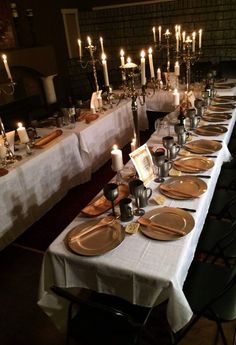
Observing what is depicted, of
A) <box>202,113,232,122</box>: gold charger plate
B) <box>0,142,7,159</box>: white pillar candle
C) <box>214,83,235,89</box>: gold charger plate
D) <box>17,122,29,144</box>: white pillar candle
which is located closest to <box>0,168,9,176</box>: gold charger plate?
<box>0,142,7,159</box>: white pillar candle

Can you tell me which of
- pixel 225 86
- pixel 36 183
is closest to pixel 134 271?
pixel 36 183

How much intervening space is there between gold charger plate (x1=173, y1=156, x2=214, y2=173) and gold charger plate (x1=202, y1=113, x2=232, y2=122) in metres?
0.91

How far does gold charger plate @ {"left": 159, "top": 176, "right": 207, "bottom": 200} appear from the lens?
1.71m

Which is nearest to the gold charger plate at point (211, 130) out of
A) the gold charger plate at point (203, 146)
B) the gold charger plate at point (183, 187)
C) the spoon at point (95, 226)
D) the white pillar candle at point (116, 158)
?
the gold charger plate at point (203, 146)

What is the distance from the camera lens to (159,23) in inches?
254

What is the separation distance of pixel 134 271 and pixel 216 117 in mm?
2135

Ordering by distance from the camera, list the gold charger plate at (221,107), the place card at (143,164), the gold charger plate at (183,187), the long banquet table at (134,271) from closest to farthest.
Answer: the long banquet table at (134,271) < the gold charger plate at (183,187) < the place card at (143,164) < the gold charger plate at (221,107)

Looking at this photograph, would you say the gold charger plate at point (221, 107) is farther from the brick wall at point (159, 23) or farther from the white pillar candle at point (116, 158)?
the brick wall at point (159, 23)

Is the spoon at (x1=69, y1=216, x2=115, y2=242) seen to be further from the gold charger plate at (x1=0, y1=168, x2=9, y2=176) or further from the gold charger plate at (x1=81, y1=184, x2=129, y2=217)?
the gold charger plate at (x1=0, y1=168, x2=9, y2=176)

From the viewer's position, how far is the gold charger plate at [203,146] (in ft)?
7.34

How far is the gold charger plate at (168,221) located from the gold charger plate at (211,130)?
Answer: 120cm

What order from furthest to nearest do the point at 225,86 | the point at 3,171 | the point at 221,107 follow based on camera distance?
1. the point at 225,86
2. the point at 221,107
3. the point at 3,171

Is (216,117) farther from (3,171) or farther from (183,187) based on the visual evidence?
(3,171)

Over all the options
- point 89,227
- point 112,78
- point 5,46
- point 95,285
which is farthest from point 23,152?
point 112,78
